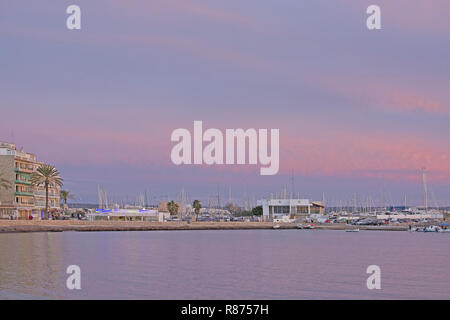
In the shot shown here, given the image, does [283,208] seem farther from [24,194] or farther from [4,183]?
[4,183]

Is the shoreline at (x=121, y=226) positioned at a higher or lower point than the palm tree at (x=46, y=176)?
lower

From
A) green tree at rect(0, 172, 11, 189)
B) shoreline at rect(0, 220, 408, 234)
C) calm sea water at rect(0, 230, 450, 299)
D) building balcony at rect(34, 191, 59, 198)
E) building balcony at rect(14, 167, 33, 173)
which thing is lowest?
shoreline at rect(0, 220, 408, 234)

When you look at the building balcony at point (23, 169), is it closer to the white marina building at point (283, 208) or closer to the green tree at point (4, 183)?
the green tree at point (4, 183)

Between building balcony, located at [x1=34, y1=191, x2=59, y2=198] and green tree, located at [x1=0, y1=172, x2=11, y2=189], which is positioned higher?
green tree, located at [x1=0, y1=172, x2=11, y2=189]

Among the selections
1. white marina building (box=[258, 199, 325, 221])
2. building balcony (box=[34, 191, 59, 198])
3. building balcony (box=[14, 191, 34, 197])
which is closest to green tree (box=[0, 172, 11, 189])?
building balcony (box=[14, 191, 34, 197])

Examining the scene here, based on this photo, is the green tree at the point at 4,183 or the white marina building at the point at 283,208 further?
the white marina building at the point at 283,208

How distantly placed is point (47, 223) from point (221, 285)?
88.0 meters

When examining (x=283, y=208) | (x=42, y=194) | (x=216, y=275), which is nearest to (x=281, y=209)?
(x=283, y=208)

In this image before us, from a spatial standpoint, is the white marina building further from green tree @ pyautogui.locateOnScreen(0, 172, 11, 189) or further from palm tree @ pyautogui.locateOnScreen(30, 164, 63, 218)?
green tree @ pyautogui.locateOnScreen(0, 172, 11, 189)

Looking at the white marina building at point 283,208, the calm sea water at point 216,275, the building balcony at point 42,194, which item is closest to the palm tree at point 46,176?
the building balcony at point 42,194
